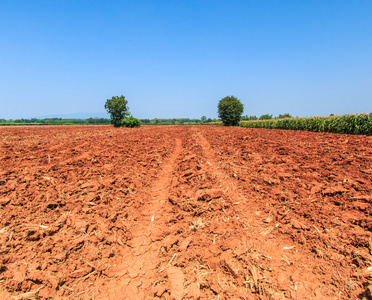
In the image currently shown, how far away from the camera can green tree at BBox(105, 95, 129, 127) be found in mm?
46509

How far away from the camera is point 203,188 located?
16.6 ft

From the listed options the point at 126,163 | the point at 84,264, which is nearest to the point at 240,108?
the point at 126,163

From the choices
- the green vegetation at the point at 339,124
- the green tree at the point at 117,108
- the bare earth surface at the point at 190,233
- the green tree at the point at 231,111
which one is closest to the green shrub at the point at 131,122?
the green tree at the point at 117,108

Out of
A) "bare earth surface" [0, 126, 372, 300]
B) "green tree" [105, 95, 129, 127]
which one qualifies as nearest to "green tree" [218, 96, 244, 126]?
"green tree" [105, 95, 129, 127]

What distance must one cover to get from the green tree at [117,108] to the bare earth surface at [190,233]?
43195 millimetres

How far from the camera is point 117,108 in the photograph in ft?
153

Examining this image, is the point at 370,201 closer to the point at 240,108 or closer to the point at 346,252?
the point at 346,252

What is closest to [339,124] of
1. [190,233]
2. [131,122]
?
[190,233]

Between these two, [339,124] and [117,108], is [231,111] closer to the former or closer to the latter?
[117,108]

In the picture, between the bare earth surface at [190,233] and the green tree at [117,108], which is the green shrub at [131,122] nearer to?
the green tree at [117,108]

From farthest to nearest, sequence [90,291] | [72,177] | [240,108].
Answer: [240,108] → [72,177] → [90,291]

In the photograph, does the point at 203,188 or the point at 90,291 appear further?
the point at 203,188

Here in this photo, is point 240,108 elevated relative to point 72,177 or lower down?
elevated

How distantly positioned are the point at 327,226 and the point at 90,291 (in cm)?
396
